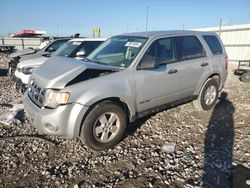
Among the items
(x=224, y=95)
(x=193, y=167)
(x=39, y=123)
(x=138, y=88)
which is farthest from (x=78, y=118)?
(x=224, y=95)

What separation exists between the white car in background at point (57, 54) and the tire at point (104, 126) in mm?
3337

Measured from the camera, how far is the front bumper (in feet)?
12.3

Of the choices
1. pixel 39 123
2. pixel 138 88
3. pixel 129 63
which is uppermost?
pixel 129 63

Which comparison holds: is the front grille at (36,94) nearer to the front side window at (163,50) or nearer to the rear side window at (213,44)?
the front side window at (163,50)

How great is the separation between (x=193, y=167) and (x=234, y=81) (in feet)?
24.9

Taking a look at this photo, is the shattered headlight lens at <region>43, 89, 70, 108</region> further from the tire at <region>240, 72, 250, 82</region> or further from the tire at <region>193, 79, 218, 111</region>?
the tire at <region>240, 72, 250, 82</region>

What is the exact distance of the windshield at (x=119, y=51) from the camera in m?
4.60

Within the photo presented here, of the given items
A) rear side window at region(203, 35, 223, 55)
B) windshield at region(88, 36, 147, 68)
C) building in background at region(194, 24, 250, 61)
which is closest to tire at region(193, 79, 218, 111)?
rear side window at region(203, 35, 223, 55)

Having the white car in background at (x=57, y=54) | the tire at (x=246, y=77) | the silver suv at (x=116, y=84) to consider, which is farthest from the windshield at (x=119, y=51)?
the tire at (x=246, y=77)

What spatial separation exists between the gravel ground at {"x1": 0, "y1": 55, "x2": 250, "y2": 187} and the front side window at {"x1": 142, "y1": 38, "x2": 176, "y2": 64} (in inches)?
56.8

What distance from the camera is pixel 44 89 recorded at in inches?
156

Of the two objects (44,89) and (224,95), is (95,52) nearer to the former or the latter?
(44,89)

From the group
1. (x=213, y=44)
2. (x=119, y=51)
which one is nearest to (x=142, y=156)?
(x=119, y=51)

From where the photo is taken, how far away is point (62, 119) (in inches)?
148
